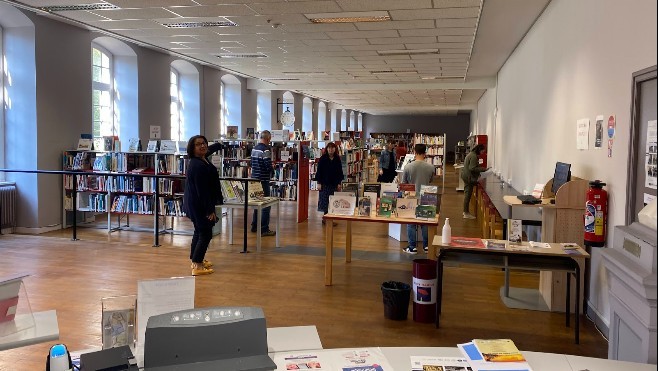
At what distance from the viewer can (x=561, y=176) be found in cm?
531

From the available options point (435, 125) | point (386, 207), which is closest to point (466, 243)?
point (386, 207)

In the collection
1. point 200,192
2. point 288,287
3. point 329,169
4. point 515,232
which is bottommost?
point 288,287

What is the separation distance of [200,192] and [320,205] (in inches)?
186

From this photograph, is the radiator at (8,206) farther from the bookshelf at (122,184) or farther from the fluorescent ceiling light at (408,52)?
the fluorescent ceiling light at (408,52)

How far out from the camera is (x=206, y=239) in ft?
20.1

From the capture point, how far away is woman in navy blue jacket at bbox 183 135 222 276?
5934 mm

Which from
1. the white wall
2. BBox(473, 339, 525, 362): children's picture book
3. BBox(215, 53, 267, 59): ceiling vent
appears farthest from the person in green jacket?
BBox(473, 339, 525, 362): children's picture book

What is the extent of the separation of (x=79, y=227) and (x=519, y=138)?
781 centimetres

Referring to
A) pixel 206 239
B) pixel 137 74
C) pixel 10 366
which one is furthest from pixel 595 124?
pixel 137 74

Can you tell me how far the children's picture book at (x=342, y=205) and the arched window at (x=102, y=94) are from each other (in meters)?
6.82

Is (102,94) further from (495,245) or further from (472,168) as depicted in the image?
(495,245)

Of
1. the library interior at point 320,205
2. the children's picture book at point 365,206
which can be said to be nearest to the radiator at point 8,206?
the library interior at point 320,205

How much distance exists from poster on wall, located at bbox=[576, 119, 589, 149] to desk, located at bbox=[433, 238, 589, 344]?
113 centimetres

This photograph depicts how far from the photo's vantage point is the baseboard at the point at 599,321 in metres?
4.34
